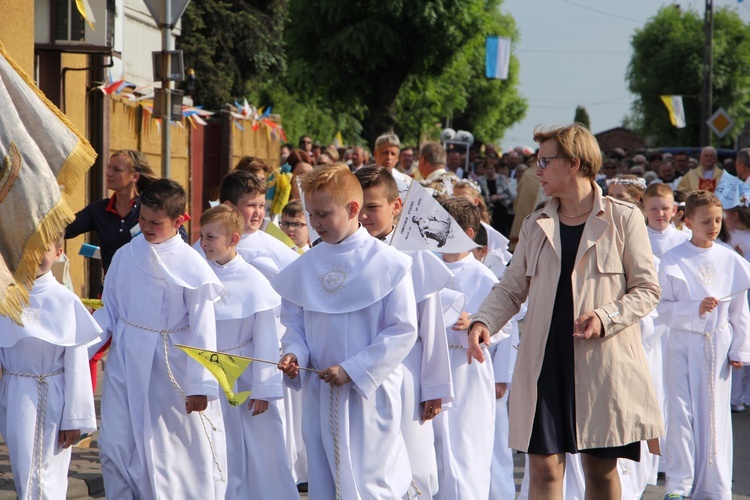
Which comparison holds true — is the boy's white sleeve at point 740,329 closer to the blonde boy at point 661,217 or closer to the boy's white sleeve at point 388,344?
the blonde boy at point 661,217

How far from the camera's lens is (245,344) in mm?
6633

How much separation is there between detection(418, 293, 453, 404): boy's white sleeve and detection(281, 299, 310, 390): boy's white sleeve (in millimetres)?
617

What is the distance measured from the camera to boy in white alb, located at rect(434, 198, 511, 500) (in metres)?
6.46

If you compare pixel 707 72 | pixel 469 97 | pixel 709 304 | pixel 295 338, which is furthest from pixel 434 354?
pixel 469 97

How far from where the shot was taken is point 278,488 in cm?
658

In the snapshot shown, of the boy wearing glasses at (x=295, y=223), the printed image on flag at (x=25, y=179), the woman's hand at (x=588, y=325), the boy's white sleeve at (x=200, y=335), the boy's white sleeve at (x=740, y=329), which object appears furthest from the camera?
the boy wearing glasses at (x=295, y=223)

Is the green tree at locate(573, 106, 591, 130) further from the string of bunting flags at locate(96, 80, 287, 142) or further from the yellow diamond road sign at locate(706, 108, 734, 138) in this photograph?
the string of bunting flags at locate(96, 80, 287, 142)

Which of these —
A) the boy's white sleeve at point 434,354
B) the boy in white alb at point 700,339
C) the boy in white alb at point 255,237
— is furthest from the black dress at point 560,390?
the boy in white alb at point 700,339

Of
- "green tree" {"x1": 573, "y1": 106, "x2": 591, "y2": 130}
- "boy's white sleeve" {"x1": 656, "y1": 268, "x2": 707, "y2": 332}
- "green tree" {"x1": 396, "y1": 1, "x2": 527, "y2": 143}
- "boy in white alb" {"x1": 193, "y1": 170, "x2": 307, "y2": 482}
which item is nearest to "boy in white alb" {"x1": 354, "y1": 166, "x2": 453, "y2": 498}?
"boy in white alb" {"x1": 193, "y1": 170, "x2": 307, "y2": 482}

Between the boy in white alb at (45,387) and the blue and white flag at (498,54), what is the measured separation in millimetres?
33289

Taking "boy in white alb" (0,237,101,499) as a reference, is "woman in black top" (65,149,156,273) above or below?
above

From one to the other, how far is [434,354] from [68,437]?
1.94 meters

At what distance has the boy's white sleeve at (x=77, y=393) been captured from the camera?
19.4 feet

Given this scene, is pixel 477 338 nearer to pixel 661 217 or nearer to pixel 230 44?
pixel 661 217
